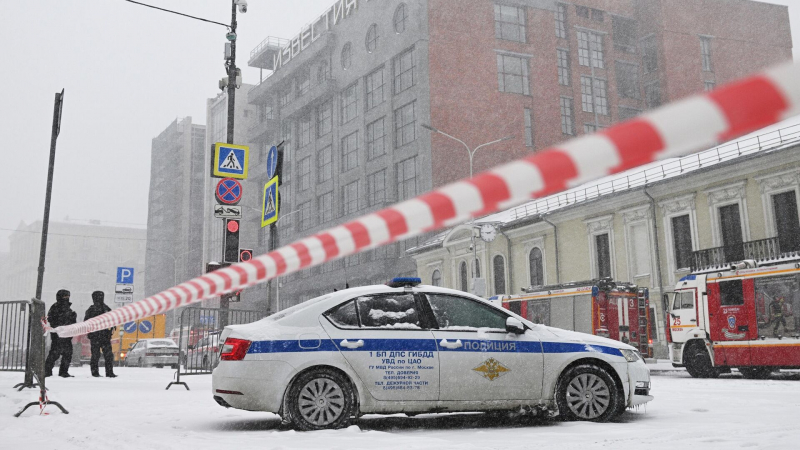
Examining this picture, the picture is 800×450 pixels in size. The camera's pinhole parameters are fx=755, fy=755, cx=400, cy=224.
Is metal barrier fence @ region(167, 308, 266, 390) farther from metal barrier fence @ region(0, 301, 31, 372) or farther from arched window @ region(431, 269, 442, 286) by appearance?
arched window @ region(431, 269, 442, 286)

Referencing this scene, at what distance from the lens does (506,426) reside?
7.84 m

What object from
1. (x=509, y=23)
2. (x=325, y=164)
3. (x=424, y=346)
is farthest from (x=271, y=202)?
(x=325, y=164)

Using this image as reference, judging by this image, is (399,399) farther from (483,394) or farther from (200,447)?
(200,447)

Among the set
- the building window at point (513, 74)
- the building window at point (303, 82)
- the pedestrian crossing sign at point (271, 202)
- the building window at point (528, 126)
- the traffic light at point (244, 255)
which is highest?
the building window at point (303, 82)

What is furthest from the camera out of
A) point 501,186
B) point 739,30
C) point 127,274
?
point 739,30

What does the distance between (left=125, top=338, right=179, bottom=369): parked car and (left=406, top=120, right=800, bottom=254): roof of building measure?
19.1m

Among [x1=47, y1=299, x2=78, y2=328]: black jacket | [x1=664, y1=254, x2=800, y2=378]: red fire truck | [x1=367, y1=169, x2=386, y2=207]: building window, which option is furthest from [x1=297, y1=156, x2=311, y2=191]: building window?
[x1=47, y1=299, x2=78, y2=328]: black jacket

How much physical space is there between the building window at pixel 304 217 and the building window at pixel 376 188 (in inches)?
405

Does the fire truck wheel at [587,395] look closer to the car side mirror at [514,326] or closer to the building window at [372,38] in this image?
the car side mirror at [514,326]

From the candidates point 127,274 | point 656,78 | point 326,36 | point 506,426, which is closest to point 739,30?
point 656,78

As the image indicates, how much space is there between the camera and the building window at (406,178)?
5509 cm

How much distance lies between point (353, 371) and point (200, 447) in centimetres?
177

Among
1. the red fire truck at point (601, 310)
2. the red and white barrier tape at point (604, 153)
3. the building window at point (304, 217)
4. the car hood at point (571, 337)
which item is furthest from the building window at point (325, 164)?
the red and white barrier tape at point (604, 153)

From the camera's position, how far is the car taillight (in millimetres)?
7551
